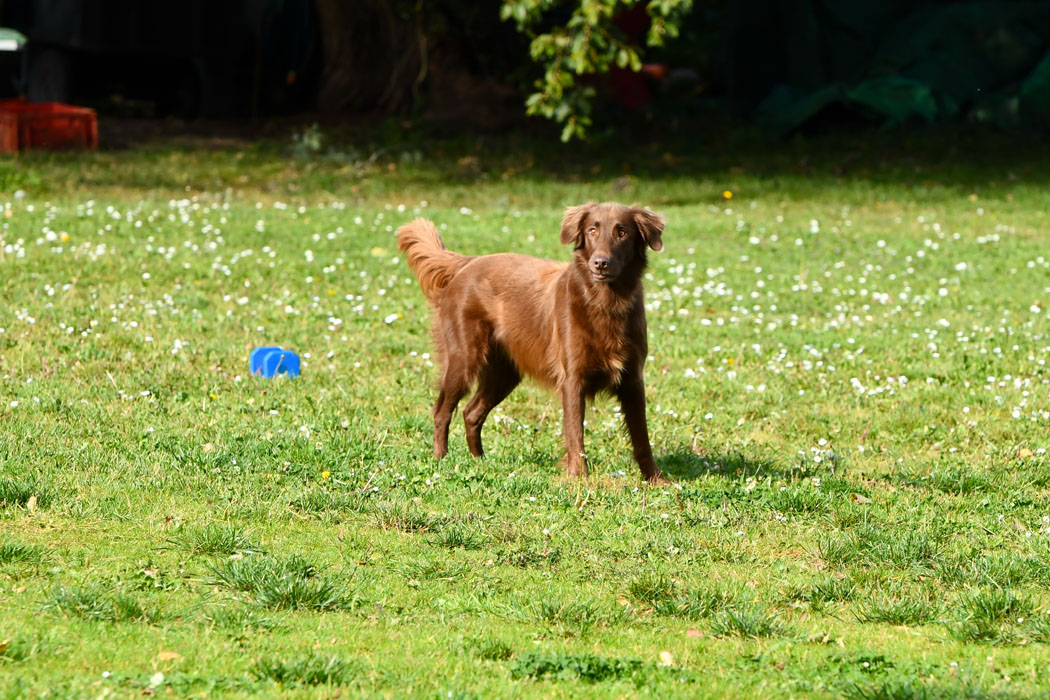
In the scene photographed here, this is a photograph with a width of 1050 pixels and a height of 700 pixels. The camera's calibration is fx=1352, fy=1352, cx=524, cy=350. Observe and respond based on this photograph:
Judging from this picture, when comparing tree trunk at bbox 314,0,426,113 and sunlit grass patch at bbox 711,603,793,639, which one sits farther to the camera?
tree trunk at bbox 314,0,426,113

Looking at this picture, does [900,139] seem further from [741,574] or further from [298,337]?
[741,574]

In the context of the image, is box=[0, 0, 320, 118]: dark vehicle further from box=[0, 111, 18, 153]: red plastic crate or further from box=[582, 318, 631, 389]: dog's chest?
box=[582, 318, 631, 389]: dog's chest

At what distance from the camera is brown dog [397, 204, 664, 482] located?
6738mm

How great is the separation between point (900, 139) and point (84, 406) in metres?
15.4

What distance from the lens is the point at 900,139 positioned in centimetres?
2033

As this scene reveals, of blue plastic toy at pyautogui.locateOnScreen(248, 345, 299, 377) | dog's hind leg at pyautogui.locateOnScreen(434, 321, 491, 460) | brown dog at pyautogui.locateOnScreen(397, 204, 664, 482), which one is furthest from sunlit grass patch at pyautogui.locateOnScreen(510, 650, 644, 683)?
blue plastic toy at pyautogui.locateOnScreen(248, 345, 299, 377)

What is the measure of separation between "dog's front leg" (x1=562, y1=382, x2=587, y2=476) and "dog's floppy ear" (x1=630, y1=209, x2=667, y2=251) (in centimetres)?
81

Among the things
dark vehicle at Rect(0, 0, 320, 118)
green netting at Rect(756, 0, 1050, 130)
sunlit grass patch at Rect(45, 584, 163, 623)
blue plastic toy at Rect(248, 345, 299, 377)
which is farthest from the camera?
green netting at Rect(756, 0, 1050, 130)

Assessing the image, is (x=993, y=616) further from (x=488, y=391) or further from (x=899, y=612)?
(x=488, y=391)

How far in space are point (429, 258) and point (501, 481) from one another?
1.79 meters

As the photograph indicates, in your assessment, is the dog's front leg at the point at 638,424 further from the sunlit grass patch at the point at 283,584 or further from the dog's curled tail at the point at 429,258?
the sunlit grass patch at the point at 283,584

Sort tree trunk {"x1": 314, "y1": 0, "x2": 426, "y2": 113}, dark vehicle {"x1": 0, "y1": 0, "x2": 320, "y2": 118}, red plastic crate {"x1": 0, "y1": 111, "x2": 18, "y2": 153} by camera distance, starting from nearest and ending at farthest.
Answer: red plastic crate {"x1": 0, "y1": 111, "x2": 18, "y2": 153} < dark vehicle {"x1": 0, "y1": 0, "x2": 320, "y2": 118} < tree trunk {"x1": 314, "y1": 0, "x2": 426, "y2": 113}

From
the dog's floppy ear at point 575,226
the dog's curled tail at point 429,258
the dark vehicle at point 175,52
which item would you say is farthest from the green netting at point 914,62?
the dog's floppy ear at point 575,226

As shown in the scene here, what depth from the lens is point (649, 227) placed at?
22.3 ft
